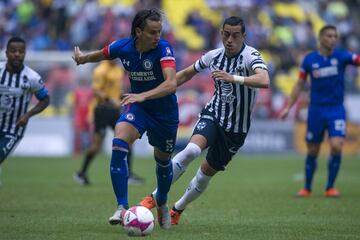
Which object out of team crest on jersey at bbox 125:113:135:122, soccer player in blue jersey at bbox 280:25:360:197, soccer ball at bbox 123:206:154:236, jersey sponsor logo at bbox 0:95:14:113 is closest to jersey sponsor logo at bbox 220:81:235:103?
team crest on jersey at bbox 125:113:135:122

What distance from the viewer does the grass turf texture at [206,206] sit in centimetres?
941

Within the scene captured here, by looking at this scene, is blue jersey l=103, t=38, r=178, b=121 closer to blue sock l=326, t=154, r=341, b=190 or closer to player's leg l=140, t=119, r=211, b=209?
player's leg l=140, t=119, r=211, b=209

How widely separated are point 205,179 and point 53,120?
1622cm

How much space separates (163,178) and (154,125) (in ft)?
2.21

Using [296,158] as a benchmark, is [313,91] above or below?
above

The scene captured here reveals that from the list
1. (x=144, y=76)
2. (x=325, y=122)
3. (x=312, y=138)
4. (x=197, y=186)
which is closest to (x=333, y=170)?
(x=312, y=138)

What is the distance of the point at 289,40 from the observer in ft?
105

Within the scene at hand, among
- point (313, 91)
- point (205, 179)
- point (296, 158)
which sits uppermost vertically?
point (313, 91)

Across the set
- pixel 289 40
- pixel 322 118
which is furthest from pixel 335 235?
pixel 289 40

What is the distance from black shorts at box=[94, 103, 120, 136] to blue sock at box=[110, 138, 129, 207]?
→ 25.1 feet

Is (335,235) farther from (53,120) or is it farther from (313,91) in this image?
(53,120)

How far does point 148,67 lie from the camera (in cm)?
955

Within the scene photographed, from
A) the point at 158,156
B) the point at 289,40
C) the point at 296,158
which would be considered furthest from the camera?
the point at 289,40

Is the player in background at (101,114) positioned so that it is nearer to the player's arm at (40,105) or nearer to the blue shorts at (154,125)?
the player's arm at (40,105)
